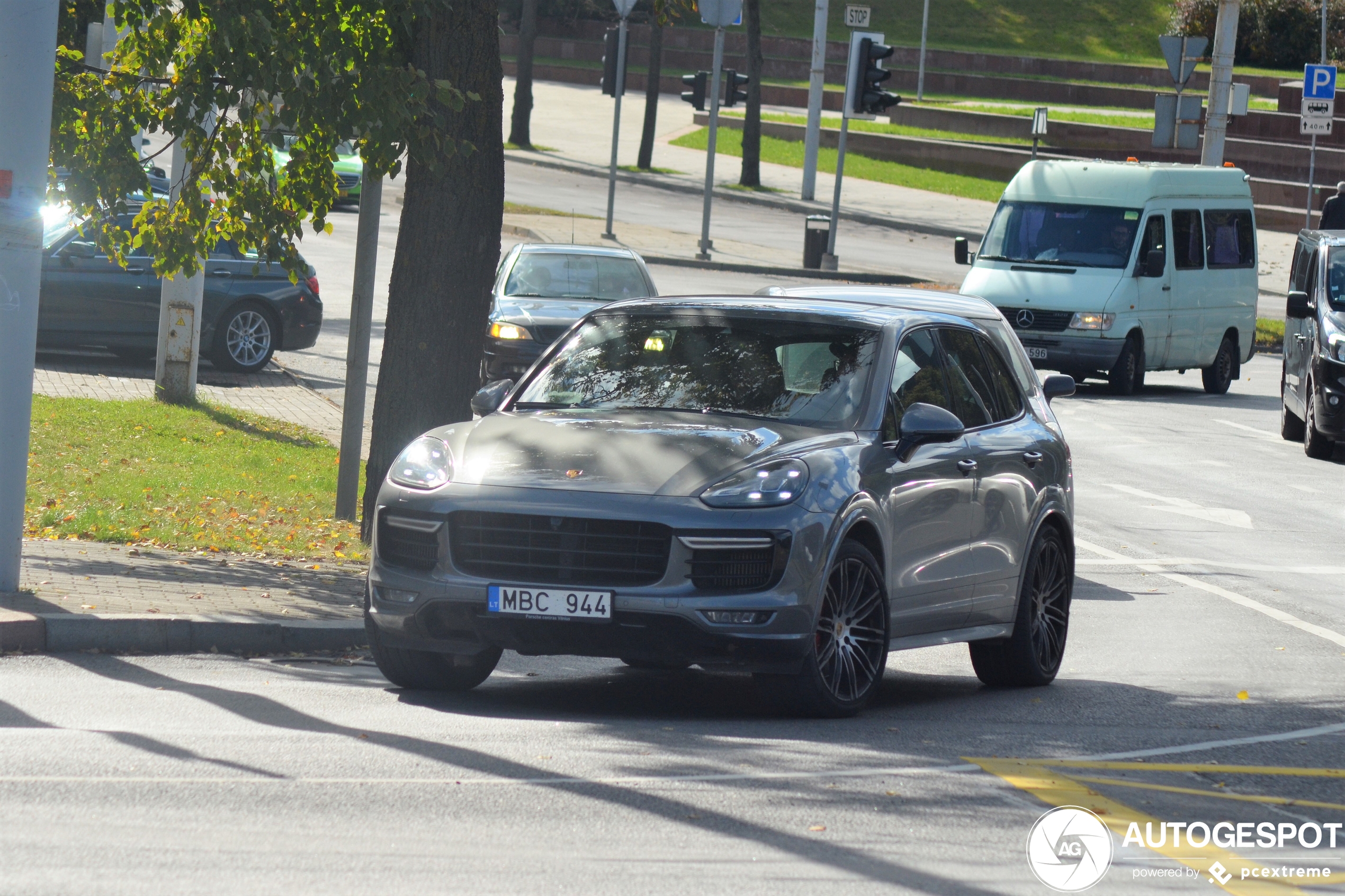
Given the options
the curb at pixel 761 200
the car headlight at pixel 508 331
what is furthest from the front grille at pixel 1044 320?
the curb at pixel 761 200

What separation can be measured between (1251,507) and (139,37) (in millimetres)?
9230

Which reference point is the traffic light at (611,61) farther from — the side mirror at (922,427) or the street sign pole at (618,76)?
the side mirror at (922,427)

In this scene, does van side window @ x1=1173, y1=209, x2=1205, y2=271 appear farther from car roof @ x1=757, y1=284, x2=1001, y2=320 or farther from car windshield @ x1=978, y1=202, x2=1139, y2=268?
car roof @ x1=757, y1=284, x2=1001, y2=320

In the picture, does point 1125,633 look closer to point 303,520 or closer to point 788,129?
point 303,520

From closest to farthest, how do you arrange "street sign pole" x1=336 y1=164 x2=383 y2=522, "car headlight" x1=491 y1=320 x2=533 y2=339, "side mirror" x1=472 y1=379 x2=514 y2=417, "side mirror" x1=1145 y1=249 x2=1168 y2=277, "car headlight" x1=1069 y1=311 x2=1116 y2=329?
"side mirror" x1=472 y1=379 x2=514 y2=417 < "street sign pole" x1=336 y1=164 x2=383 y2=522 < "car headlight" x1=491 y1=320 x2=533 y2=339 < "car headlight" x1=1069 y1=311 x2=1116 y2=329 < "side mirror" x1=1145 y1=249 x2=1168 y2=277

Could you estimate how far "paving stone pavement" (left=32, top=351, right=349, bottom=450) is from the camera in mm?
18031

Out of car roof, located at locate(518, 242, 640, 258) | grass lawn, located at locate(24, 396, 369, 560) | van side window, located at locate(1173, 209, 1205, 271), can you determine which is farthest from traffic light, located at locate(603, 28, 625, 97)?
grass lawn, located at locate(24, 396, 369, 560)

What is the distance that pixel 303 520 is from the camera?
12578 mm

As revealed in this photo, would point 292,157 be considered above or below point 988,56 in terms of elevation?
below

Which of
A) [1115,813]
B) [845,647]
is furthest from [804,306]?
[1115,813]

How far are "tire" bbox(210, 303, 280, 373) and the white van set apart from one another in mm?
8053

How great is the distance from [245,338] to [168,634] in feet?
41.8

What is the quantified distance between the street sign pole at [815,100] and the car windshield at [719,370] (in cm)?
3486

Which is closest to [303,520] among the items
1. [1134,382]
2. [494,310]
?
[494,310]
